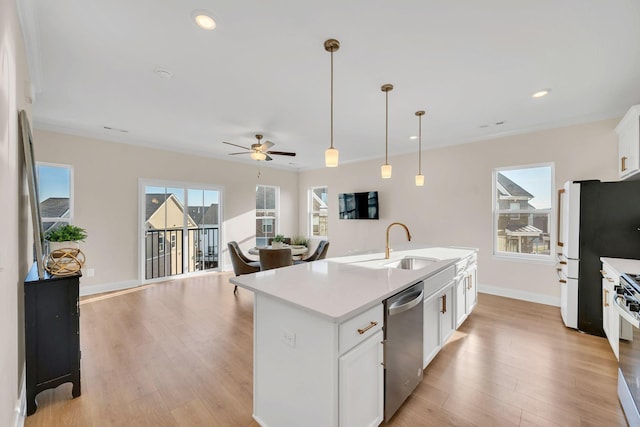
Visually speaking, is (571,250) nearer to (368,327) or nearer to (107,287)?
(368,327)

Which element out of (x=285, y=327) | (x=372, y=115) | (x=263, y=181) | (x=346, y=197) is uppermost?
(x=372, y=115)

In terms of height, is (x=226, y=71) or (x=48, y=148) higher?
(x=226, y=71)

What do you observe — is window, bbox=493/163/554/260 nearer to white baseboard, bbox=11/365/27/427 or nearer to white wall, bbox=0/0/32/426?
white wall, bbox=0/0/32/426

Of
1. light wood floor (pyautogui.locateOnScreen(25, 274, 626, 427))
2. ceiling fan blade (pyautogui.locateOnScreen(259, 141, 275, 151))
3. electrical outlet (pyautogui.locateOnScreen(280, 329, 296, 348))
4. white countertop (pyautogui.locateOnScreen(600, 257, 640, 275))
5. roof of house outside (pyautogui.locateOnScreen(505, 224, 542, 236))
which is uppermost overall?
ceiling fan blade (pyautogui.locateOnScreen(259, 141, 275, 151))

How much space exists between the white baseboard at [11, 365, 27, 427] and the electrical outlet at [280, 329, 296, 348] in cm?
169

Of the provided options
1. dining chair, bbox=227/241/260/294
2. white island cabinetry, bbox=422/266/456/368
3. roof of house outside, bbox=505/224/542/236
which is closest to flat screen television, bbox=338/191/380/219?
roof of house outside, bbox=505/224/542/236

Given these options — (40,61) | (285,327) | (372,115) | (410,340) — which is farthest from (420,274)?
(40,61)

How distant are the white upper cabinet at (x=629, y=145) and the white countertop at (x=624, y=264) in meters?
0.93

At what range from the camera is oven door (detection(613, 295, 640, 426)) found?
1.58 metres

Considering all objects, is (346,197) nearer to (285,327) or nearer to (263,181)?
(263,181)

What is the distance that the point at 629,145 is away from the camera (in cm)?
293

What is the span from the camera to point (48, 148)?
4.07m

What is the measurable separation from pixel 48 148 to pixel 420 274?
5.56m

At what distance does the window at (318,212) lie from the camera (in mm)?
7371
